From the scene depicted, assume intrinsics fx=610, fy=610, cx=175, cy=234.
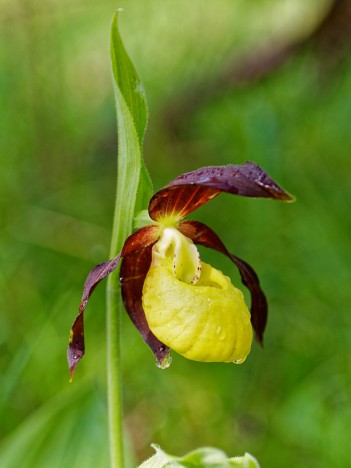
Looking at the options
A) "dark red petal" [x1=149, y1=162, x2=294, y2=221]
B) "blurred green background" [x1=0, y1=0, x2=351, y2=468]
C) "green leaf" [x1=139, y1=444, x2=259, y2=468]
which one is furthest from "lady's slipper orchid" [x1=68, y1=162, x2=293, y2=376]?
"blurred green background" [x1=0, y1=0, x2=351, y2=468]

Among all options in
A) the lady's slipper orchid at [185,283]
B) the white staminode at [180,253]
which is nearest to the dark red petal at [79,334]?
the lady's slipper orchid at [185,283]

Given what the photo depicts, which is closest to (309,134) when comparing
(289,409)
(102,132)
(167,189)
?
(102,132)

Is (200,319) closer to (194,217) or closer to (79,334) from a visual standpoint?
(79,334)

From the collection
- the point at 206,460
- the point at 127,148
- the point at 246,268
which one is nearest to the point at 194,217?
the point at 246,268

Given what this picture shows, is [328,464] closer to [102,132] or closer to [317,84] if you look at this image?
[317,84]

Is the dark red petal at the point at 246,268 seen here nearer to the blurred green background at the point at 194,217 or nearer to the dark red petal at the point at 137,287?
the dark red petal at the point at 137,287

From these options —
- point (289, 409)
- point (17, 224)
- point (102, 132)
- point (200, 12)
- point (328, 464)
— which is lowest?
point (328, 464)
